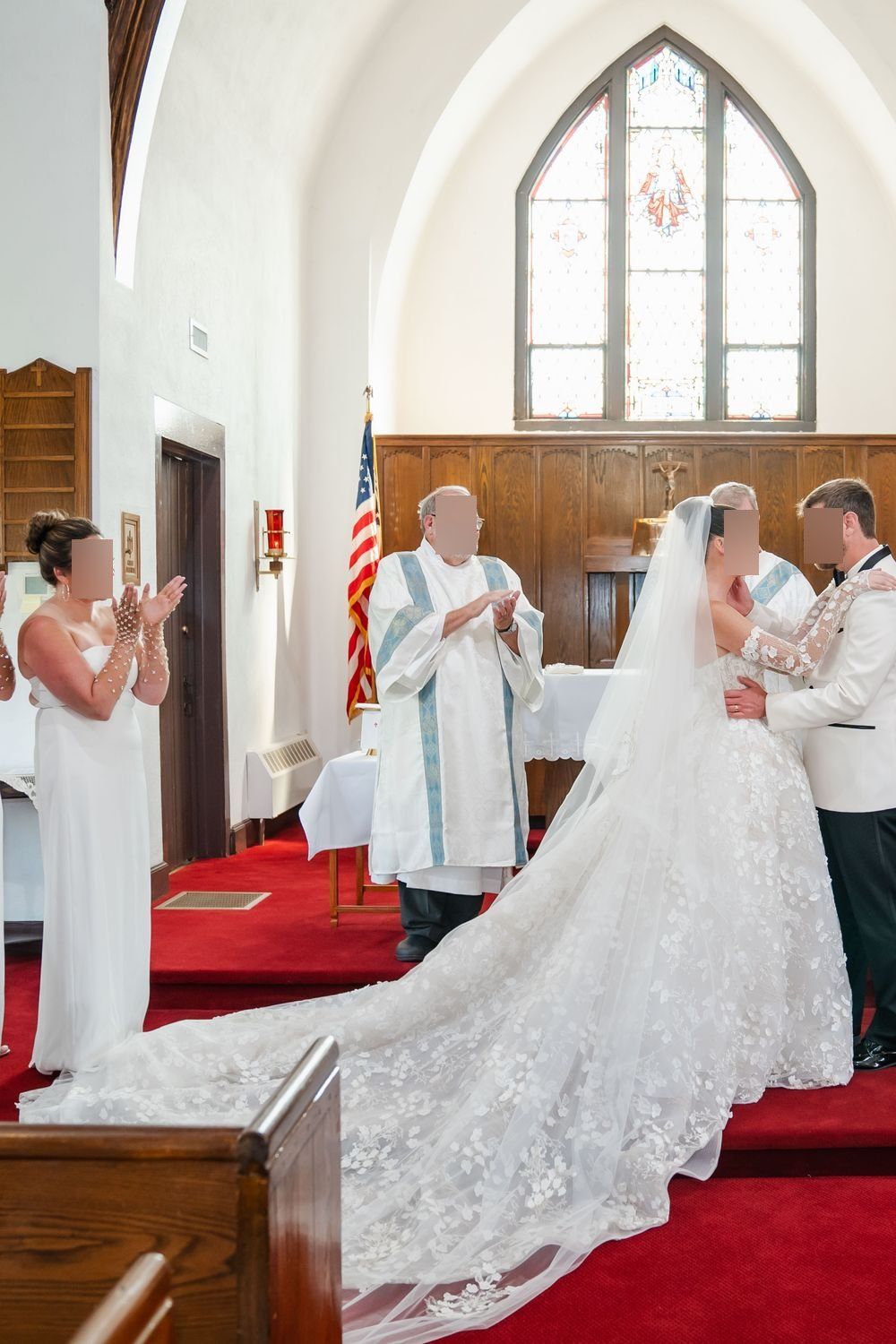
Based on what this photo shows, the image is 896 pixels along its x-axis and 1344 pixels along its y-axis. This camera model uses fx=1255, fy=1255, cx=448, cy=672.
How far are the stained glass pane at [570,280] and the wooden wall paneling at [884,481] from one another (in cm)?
261

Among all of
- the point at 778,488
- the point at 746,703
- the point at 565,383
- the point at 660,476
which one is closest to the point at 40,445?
the point at 746,703

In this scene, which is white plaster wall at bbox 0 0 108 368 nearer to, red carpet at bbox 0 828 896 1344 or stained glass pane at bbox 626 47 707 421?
red carpet at bbox 0 828 896 1344

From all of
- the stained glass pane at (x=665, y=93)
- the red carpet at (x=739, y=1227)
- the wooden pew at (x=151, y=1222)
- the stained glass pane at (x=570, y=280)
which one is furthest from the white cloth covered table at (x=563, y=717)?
the stained glass pane at (x=665, y=93)

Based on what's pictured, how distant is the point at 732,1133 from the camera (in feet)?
10.6

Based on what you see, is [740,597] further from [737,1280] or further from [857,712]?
[737,1280]

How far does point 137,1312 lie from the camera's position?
96 centimetres

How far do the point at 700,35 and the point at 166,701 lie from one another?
745 cm

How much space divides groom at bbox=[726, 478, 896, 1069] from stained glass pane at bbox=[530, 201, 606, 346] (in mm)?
7452

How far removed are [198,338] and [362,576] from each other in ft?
7.24

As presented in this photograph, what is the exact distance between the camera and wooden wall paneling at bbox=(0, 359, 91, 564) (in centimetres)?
559

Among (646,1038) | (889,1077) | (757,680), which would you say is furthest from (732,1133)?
(757,680)

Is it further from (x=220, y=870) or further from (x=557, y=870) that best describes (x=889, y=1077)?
(x=220, y=870)

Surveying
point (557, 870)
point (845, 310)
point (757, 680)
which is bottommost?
point (557, 870)

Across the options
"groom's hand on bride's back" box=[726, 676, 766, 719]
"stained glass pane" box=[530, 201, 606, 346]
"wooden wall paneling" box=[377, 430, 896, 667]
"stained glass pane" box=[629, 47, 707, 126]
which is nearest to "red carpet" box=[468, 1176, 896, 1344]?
"groom's hand on bride's back" box=[726, 676, 766, 719]
